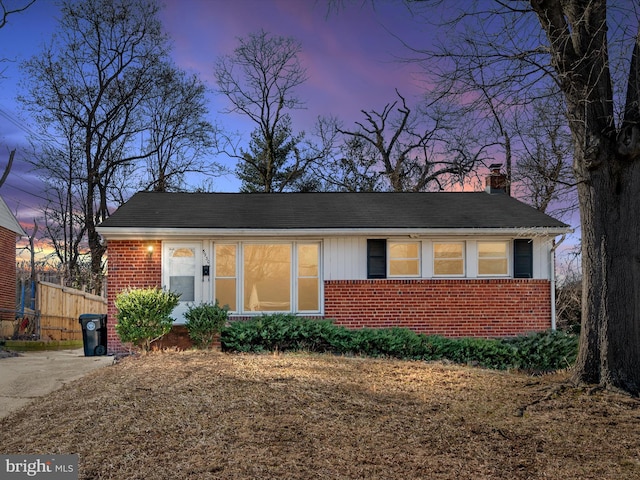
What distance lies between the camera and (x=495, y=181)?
1742 centimetres

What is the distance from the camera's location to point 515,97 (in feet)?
27.0

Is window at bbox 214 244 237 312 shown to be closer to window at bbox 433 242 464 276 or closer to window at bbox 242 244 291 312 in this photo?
window at bbox 242 244 291 312

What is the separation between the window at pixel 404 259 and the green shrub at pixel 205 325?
4593mm

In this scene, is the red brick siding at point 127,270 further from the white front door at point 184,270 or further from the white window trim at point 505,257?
the white window trim at point 505,257

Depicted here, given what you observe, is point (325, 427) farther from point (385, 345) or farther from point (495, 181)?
point (495, 181)

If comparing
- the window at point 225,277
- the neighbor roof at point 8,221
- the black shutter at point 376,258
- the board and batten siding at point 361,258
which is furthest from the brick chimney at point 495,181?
the neighbor roof at point 8,221

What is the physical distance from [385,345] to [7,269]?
1900 cm

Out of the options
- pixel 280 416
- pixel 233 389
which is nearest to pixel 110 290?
pixel 233 389

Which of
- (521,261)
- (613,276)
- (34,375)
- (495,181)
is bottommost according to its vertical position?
(34,375)

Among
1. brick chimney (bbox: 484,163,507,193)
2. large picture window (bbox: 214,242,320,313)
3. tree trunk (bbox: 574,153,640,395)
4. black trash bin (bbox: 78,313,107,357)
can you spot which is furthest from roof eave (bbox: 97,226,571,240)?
tree trunk (bbox: 574,153,640,395)

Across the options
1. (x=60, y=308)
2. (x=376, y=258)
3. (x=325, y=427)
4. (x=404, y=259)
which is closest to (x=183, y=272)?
(x=376, y=258)

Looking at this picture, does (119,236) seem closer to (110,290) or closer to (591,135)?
(110,290)

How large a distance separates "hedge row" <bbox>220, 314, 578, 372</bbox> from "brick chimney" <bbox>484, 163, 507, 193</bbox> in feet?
20.8

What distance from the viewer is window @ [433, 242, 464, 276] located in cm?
1377
